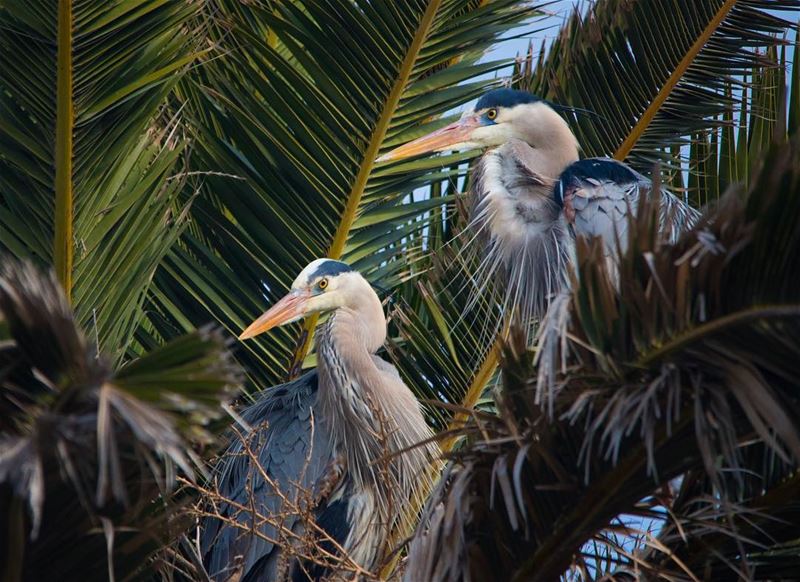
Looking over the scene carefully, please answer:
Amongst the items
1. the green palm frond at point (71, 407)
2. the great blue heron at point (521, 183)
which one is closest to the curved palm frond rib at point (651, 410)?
the green palm frond at point (71, 407)

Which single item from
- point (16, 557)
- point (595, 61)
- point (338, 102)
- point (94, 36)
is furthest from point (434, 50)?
point (16, 557)

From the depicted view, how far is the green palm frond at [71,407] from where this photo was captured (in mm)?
1543

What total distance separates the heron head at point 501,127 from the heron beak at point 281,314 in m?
0.60

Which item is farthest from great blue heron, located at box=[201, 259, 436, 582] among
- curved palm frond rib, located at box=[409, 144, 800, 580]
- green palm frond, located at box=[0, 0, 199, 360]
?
curved palm frond rib, located at box=[409, 144, 800, 580]

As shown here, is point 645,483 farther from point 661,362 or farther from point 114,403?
point 114,403

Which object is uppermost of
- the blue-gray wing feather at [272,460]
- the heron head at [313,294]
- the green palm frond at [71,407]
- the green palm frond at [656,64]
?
the green palm frond at [71,407]

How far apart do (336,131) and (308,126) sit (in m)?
0.09

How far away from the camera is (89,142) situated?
3307mm

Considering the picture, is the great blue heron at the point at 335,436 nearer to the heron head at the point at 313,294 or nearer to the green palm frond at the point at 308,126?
the heron head at the point at 313,294

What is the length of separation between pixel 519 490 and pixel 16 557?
30.3 inches

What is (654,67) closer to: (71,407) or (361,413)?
(361,413)

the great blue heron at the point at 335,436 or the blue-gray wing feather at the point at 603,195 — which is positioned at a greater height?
the blue-gray wing feather at the point at 603,195

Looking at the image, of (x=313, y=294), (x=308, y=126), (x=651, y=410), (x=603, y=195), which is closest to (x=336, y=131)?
(x=308, y=126)

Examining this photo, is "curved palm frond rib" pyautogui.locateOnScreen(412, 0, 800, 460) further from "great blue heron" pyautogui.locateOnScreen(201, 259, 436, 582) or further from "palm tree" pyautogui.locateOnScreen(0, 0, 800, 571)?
"great blue heron" pyautogui.locateOnScreen(201, 259, 436, 582)
